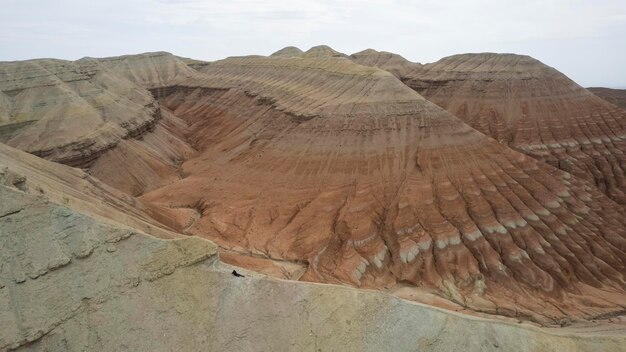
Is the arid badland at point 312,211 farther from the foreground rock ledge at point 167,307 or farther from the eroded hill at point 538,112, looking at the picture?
the eroded hill at point 538,112

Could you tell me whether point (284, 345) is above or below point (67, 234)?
below

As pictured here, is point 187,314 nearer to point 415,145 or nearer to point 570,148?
point 415,145

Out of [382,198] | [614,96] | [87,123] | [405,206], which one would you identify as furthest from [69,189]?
[614,96]

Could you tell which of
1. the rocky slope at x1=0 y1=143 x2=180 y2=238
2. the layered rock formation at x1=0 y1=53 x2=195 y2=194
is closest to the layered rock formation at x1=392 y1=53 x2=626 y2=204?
the layered rock formation at x1=0 y1=53 x2=195 y2=194

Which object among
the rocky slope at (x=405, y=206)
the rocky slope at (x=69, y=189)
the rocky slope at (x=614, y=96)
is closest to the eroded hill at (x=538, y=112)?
the rocky slope at (x=405, y=206)

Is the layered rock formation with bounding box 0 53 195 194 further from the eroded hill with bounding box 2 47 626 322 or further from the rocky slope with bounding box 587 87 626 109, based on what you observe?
the rocky slope with bounding box 587 87 626 109

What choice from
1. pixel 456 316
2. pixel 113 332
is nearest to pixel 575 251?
pixel 456 316

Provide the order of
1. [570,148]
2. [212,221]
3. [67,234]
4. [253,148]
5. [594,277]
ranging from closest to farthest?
[67,234], [594,277], [212,221], [253,148], [570,148]

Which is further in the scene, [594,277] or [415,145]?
[415,145]
